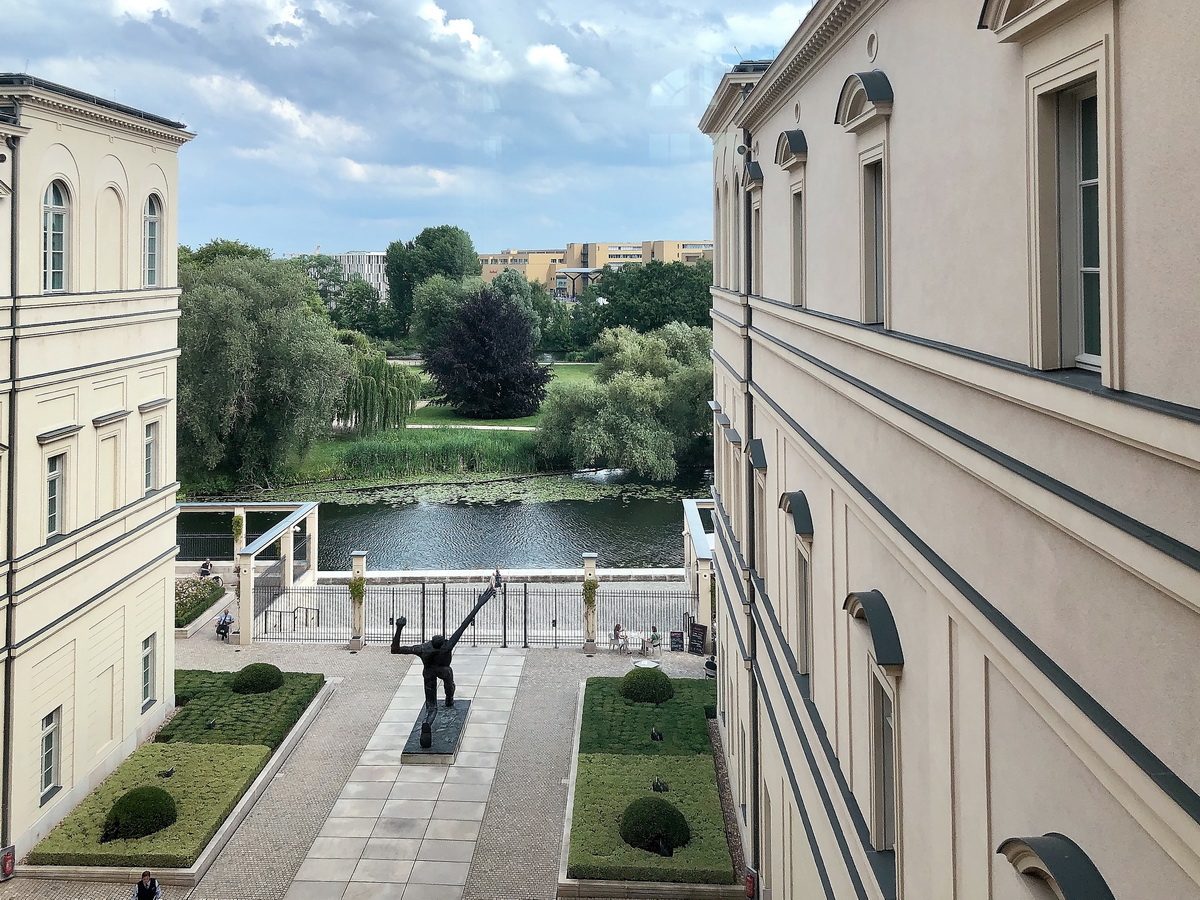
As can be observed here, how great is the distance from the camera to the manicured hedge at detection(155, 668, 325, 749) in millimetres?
17016

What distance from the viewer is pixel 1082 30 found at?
352 centimetres

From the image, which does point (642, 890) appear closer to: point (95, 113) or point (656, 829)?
point (656, 829)

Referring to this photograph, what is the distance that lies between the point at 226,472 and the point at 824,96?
129ft

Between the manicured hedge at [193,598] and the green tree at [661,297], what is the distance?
4776 cm

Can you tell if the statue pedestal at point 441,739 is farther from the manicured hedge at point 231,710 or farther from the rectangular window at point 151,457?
the rectangular window at point 151,457

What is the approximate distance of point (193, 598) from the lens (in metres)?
24.9

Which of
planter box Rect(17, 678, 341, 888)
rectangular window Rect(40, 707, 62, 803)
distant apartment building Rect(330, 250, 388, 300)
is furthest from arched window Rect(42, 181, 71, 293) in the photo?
distant apartment building Rect(330, 250, 388, 300)

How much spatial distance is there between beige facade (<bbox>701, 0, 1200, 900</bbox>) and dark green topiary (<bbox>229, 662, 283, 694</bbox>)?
40.6ft

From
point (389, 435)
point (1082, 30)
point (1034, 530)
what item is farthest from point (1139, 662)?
point (389, 435)

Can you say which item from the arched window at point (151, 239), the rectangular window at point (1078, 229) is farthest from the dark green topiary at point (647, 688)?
the rectangular window at point (1078, 229)

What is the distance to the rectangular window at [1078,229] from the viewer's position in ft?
12.6

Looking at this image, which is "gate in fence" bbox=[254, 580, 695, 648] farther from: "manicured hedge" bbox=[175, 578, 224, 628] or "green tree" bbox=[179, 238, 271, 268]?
"green tree" bbox=[179, 238, 271, 268]

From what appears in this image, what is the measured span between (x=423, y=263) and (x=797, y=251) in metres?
87.0

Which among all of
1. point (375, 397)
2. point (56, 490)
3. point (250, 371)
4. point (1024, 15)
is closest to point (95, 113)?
point (56, 490)
